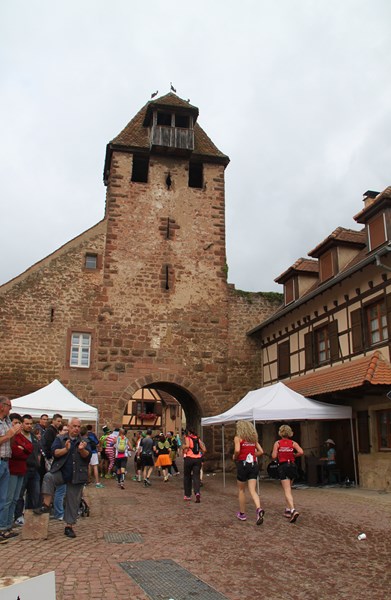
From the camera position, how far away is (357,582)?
493 centimetres

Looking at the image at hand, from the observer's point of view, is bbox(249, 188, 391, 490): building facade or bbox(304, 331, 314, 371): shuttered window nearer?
bbox(249, 188, 391, 490): building facade

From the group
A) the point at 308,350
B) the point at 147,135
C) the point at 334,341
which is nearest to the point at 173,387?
the point at 308,350

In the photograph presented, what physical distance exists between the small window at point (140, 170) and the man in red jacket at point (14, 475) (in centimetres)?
1613

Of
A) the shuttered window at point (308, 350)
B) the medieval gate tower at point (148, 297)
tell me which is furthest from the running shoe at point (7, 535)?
the medieval gate tower at point (148, 297)

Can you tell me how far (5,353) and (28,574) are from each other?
1401cm

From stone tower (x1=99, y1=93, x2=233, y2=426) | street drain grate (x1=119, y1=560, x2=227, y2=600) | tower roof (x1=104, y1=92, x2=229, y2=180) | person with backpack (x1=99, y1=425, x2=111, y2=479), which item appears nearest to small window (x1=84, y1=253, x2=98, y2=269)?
stone tower (x1=99, y1=93, x2=233, y2=426)

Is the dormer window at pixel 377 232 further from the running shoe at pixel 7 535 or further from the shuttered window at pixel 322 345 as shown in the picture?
the running shoe at pixel 7 535

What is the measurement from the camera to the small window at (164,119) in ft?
70.1

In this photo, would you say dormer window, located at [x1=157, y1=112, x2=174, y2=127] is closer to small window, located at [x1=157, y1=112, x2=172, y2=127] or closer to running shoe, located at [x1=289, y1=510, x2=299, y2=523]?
small window, located at [x1=157, y1=112, x2=172, y2=127]

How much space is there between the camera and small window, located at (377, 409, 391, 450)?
12.6 metres

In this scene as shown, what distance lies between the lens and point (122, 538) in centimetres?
679

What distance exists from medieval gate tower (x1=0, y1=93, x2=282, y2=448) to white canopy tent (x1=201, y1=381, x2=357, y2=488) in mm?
5859

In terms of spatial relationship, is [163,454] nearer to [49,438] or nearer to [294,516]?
[49,438]

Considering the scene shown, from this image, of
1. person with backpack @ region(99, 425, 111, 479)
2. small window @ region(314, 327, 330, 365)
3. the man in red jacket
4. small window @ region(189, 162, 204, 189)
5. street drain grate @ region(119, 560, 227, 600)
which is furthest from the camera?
small window @ region(189, 162, 204, 189)
